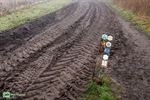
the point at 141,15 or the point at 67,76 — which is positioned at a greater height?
the point at 67,76

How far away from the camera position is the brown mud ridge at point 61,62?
6.88 meters

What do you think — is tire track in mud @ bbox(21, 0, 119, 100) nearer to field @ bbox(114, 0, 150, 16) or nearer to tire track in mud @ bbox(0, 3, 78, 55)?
tire track in mud @ bbox(0, 3, 78, 55)

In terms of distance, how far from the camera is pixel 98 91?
→ 22.4 ft

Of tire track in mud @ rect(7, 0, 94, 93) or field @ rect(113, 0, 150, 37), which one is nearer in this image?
tire track in mud @ rect(7, 0, 94, 93)

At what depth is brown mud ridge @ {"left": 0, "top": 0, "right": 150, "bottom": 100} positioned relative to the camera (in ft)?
22.6

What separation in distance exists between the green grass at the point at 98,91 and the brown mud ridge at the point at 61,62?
20 cm

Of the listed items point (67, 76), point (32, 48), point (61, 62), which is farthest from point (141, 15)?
point (67, 76)

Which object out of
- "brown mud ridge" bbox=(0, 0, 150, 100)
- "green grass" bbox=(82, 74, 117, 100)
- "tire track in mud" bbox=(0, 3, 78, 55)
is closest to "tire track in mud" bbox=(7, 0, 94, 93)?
"brown mud ridge" bbox=(0, 0, 150, 100)

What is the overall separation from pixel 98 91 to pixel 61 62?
2.44 m

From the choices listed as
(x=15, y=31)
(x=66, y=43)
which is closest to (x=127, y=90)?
(x=66, y=43)

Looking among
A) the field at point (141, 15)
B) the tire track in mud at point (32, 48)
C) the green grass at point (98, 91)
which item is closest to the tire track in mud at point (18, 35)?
the tire track in mud at point (32, 48)

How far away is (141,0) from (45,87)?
60.9 feet

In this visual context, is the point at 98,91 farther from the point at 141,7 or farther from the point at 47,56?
the point at 141,7

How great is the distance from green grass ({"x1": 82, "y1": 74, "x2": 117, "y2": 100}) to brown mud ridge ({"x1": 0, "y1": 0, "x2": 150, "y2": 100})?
20cm
